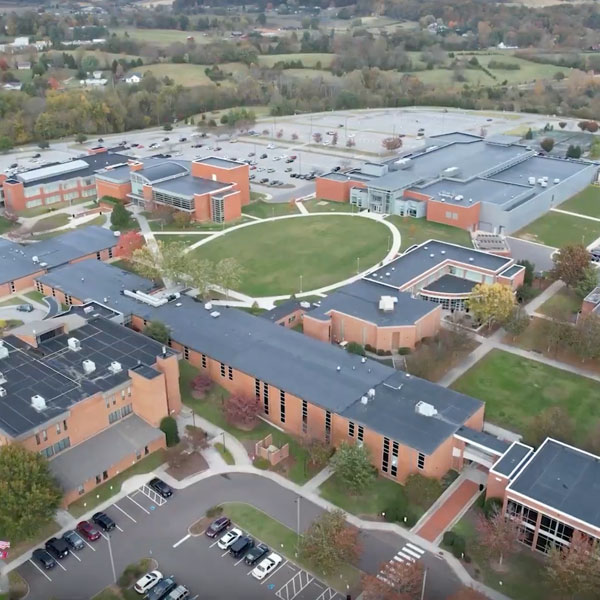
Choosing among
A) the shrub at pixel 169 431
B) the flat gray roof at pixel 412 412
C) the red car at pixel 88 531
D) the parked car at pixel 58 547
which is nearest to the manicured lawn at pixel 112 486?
the shrub at pixel 169 431

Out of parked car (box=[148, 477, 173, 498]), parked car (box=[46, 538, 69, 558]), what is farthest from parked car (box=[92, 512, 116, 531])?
parked car (box=[148, 477, 173, 498])

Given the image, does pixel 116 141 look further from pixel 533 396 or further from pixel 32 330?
pixel 533 396

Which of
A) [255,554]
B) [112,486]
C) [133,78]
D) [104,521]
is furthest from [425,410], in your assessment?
[133,78]

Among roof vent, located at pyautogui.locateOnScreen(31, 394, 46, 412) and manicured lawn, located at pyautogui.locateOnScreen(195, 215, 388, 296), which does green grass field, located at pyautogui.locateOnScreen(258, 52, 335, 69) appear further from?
roof vent, located at pyautogui.locateOnScreen(31, 394, 46, 412)

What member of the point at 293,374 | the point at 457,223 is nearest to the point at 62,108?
the point at 457,223

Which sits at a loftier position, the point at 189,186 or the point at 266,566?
the point at 189,186

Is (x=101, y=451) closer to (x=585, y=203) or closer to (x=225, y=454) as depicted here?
(x=225, y=454)

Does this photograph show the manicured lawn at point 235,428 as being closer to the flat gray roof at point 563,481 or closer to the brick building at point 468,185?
the flat gray roof at point 563,481
